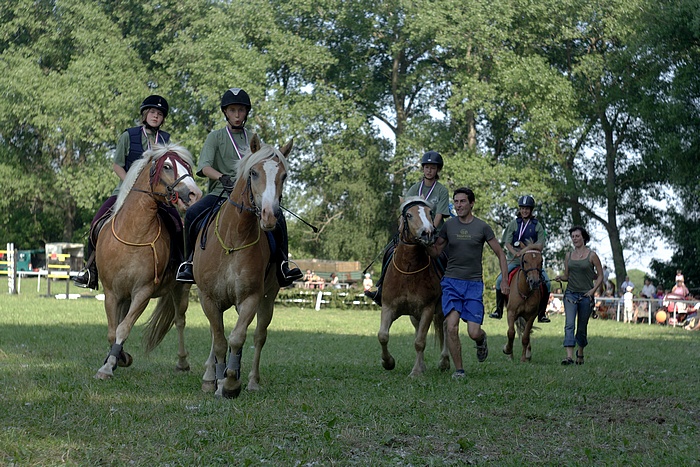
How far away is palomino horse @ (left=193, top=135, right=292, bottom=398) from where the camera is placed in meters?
9.41

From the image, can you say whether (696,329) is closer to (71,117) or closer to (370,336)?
(370,336)

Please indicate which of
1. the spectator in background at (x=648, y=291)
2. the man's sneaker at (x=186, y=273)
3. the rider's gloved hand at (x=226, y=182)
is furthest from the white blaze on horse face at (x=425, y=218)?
the spectator in background at (x=648, y=291)

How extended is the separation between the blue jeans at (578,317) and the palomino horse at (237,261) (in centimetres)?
725

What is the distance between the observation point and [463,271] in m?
12.1

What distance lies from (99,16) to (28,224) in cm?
1851

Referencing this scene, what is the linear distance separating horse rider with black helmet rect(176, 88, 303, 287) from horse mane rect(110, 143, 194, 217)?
60 centimetres

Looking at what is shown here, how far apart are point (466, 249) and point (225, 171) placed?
3.41 meters

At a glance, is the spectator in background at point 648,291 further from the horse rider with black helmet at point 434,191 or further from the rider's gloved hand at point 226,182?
the rider's gloved hand at point 226,182

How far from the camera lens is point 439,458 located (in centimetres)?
697

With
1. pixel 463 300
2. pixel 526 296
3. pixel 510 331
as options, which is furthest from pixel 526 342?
pixel 463 300

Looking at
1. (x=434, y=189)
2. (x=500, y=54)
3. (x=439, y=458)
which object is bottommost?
(x=439, y=458)

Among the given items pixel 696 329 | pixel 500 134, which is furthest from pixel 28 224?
pixel 696 329

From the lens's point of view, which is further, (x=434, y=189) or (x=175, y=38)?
(x=175, y=38)

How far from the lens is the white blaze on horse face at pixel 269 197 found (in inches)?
347
